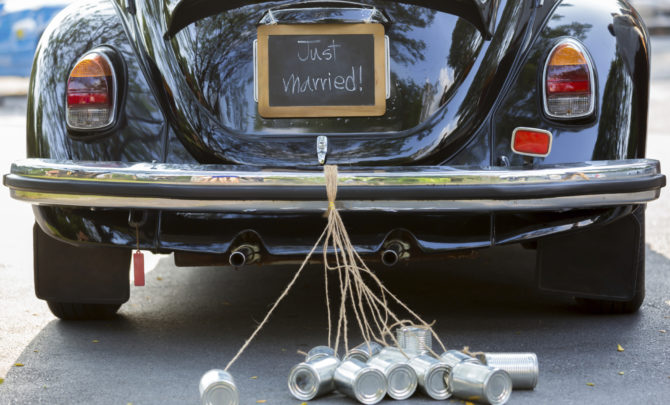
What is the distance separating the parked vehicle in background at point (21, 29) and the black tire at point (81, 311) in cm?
1059

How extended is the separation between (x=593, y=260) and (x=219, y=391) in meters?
1.71

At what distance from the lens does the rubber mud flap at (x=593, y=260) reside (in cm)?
400

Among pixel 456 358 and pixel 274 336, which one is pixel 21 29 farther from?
pixel 456 358

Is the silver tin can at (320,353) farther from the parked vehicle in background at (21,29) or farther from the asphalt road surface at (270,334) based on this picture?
the parked vehicle in background at (21,29)

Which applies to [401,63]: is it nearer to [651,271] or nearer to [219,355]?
[219,355]

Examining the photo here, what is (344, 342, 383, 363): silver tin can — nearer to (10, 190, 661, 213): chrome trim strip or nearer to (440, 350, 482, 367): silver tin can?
(440, 350, 482, 367): silver tin can

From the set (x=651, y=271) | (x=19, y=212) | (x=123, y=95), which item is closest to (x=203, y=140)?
(x=123, y=95)

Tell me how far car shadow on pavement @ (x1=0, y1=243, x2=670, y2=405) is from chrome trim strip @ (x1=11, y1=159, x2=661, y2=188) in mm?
686

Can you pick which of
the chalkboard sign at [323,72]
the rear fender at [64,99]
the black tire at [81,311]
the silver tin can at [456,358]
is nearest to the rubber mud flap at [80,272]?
the black tire at [81,311]

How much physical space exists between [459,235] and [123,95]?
134 cm

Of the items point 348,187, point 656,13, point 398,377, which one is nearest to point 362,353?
point 398,377

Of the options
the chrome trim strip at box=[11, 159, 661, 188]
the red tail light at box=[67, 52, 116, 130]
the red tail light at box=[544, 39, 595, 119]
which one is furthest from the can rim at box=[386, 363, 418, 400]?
the red tail light at box=[67, 52, 116, 130]

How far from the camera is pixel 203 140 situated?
3.67 metres

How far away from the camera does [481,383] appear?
10.2 feet
